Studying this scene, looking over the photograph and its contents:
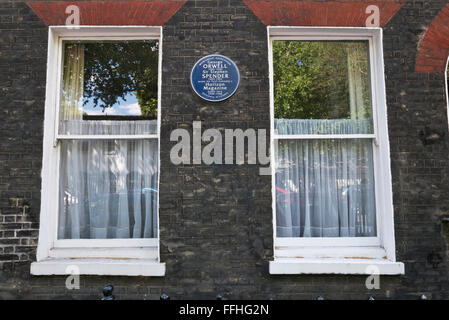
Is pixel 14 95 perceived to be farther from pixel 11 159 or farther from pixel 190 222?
pixel 190 222

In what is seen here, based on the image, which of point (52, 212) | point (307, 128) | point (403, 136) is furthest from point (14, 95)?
point (403, 136)

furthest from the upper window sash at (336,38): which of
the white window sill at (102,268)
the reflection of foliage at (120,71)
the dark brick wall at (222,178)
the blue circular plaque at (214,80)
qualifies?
the white window sill at (102,268)

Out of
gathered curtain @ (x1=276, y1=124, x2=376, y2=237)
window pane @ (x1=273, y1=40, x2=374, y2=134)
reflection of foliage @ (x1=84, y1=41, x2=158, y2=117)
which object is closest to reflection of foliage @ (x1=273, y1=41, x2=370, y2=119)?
window pane @ (x1=273, y1=40, x2=374, y2=134)

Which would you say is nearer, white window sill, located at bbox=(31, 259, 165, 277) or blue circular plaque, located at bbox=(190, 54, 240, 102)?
white window sill, located at bbox=(31, 259, 165, 277)

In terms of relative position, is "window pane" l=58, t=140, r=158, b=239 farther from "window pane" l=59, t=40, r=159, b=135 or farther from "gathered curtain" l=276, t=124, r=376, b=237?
"gathered curtain" l=276, t=124, r=376, b=237

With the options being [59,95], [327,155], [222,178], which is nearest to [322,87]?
[327,155]

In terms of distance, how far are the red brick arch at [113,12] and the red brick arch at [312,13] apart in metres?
1.07

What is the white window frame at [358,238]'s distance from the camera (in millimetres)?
3979

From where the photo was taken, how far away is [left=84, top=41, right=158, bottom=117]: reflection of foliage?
4.52 meters

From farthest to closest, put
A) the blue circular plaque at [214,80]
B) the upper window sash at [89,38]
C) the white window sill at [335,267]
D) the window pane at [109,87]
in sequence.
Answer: the window pane at [109,87] → the upper window sash at [89,38] → the blue circular plaque at [214,80] → the white window sill at [335,267]

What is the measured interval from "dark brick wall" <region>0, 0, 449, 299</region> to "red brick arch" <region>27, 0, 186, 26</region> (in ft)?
0.36

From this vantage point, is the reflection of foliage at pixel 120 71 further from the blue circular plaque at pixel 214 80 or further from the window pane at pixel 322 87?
the window pane at pixel 322 87

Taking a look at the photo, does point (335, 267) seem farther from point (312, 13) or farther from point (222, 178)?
point (312, 13)

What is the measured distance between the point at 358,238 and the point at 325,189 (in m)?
0.69
